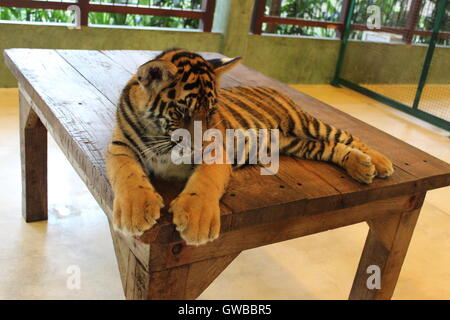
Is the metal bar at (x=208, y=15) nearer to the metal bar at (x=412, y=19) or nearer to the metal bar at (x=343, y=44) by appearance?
the metal bar at (x=343, y=44)

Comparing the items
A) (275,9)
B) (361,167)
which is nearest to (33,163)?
(361,167)

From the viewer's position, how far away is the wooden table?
1438 millimetres

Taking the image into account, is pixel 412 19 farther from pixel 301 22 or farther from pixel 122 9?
pixel 122 9

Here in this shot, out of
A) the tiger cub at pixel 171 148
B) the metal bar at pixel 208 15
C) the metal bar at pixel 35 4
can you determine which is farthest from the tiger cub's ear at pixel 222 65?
the metal bar at pixel 208 15

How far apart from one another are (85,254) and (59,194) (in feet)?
2.13

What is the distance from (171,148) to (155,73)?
0.75ft

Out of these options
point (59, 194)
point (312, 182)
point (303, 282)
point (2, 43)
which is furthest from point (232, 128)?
point (2, 43)

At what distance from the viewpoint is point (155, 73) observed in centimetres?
146

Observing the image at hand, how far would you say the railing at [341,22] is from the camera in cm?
537

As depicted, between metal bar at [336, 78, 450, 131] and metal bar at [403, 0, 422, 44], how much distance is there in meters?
0.67

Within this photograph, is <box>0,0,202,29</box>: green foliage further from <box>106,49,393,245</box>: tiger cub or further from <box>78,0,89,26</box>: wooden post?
<box>106,49,393,245</box>: tiger cub

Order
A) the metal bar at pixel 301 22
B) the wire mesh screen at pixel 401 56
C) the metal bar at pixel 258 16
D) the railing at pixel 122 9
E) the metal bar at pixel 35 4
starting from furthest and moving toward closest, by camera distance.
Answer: the metal bar at pixel 301 22
the metal bar at pixel 258 16
the wire mesh screen at pixel 401 56
the railing at pixel 122 9
the metal bar at pixel 35 4

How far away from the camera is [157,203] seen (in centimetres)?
134

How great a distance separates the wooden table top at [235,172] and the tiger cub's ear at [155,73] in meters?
0.30
